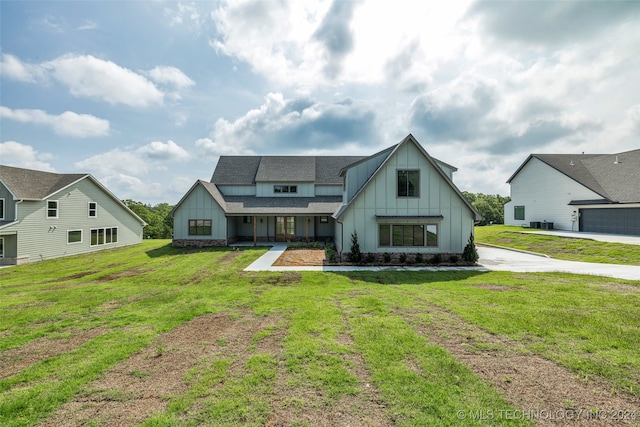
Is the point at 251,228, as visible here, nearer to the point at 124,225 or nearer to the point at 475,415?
the point at 124,225

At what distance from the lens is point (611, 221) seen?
2391 cm

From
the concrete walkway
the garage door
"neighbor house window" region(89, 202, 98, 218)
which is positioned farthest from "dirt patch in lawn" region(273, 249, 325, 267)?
the garage door

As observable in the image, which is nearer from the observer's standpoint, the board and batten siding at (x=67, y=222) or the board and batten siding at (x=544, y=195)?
the board and batten siding at (x=67, y=222)

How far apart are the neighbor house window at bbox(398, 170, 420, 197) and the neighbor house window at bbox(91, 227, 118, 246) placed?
85.5 feet

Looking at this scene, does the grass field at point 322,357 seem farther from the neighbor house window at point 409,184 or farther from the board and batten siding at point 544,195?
the board and batten siding at point 544,195

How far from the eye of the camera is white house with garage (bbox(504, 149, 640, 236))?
23578 millimetres

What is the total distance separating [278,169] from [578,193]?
101 ft

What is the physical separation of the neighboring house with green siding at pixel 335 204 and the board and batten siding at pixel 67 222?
7.58m

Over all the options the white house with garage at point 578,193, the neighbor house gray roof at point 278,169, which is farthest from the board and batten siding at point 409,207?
the white house with garage at point 578,193

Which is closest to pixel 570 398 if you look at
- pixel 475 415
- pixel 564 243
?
pixel 475 415

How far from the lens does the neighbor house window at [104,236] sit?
23391 mm

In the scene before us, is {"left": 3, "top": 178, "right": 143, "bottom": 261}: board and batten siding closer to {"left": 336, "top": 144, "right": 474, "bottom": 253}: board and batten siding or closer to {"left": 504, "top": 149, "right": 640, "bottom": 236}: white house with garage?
{"left": 336, "top": 144, "right": 474, "bottom": 253}: board and batten siding

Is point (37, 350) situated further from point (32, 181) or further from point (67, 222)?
point (32, 181)

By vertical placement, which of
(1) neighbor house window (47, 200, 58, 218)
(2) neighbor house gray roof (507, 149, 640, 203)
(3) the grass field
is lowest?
(3) the grass field
